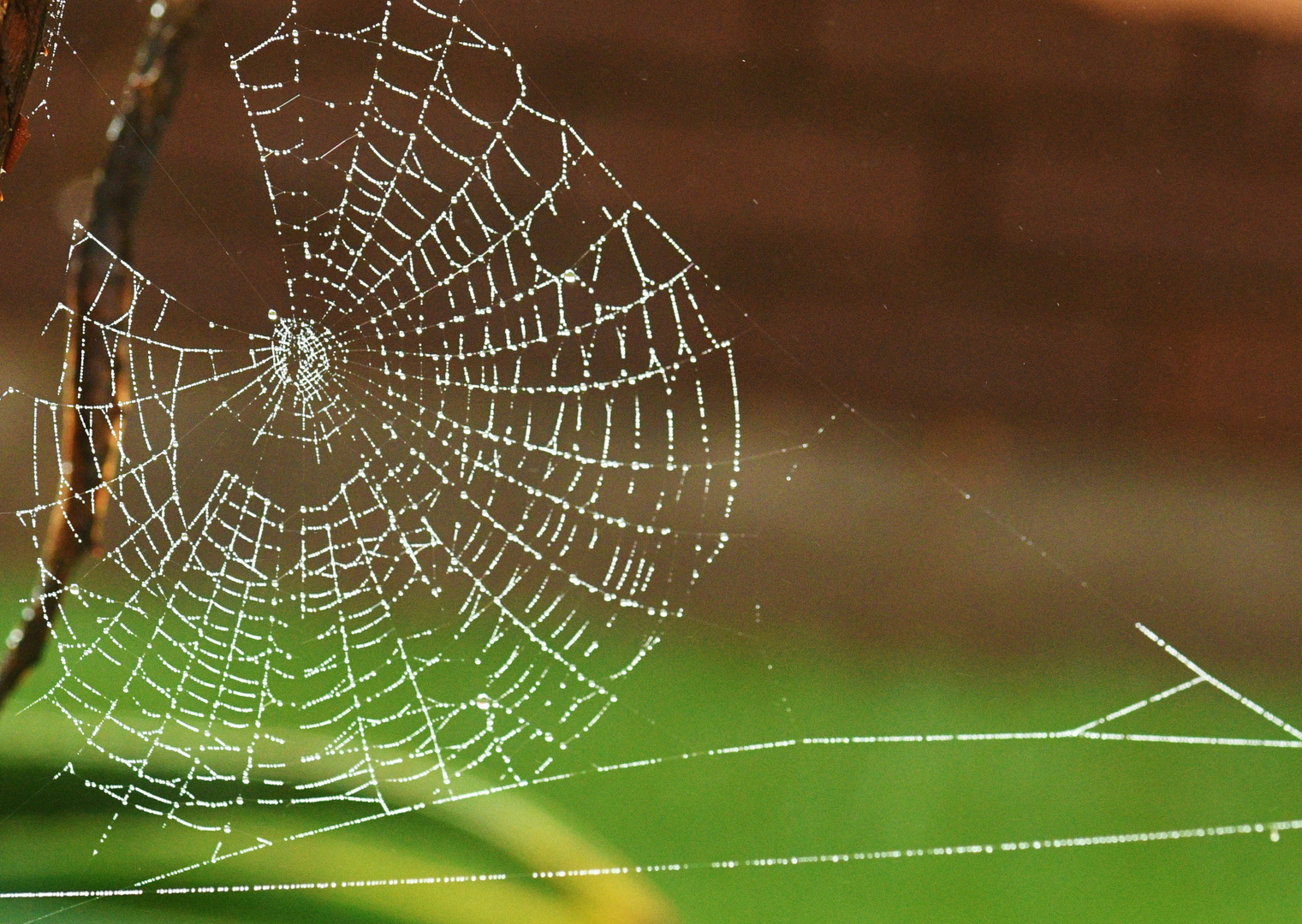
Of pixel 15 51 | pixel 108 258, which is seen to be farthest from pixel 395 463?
pixel 15 51

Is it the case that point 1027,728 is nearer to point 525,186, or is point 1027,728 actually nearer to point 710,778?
point 710,778

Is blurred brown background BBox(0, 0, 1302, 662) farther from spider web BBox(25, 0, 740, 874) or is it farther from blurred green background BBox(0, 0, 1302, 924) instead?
spider web BBox(25, 0, 740, 874)

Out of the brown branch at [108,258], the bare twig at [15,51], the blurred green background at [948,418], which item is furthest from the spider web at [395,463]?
the bare twig at [15,51]

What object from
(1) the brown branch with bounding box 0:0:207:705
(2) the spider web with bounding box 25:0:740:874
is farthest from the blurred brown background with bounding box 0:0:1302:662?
(1) the brown branch with bounding box 0:0:207:705

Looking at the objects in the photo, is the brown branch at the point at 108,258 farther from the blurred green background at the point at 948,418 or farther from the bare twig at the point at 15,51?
the blurred green background at the point at 948,418

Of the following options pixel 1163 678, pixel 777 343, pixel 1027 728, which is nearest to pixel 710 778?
pixel 1027 728

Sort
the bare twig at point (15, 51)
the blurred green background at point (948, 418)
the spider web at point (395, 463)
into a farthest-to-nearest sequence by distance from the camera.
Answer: the blurred green background at point (948, 418)
the spider web at point (395, 463)
the bare twig at point (15, 51)

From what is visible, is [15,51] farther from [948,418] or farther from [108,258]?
[948,418]
